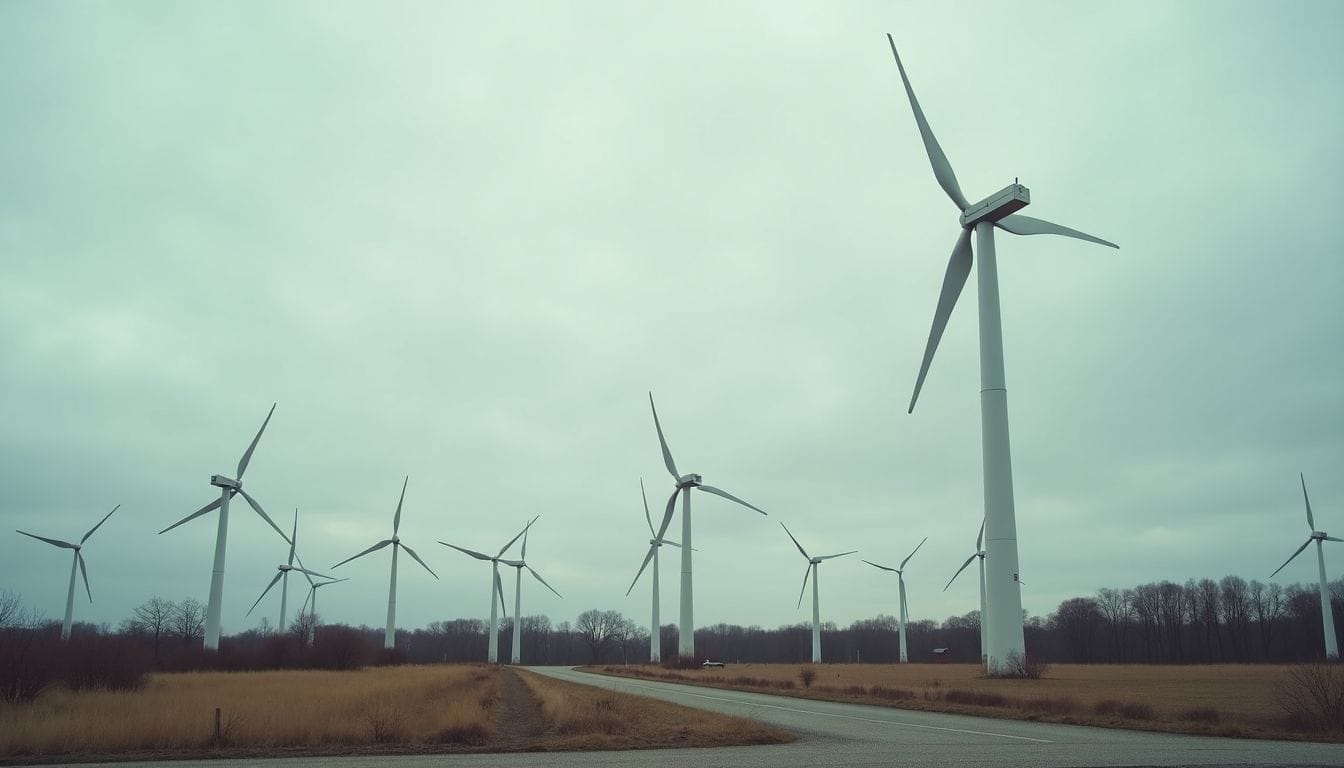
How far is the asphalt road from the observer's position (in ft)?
47.9

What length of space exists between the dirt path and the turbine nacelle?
2970 centimetres

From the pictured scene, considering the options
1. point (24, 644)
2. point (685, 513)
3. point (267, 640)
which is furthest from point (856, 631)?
point (24, 644)

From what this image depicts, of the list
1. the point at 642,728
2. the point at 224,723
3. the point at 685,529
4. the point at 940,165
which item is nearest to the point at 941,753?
the point at 642,728

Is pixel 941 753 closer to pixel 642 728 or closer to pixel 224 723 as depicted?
pixel 642 728

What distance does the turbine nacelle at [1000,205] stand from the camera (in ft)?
134

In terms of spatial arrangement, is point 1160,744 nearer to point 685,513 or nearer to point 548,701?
point 548,701

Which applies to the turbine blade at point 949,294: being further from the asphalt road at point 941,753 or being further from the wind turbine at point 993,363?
the asphalt road at point 941,753

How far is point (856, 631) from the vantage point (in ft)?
642

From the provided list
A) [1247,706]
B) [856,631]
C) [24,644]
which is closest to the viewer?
[1247,706]

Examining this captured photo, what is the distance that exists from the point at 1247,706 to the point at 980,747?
13010 mm

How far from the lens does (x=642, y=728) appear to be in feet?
71.2

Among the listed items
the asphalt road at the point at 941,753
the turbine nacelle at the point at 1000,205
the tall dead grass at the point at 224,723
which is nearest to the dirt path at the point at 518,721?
the tall dead grass at the point at 224,723

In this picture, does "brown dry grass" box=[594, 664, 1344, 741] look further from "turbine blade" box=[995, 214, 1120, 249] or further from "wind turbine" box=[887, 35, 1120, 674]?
"turbine blade" box=[995, 214, 1120, 249]

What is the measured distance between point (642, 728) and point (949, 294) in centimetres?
2868
